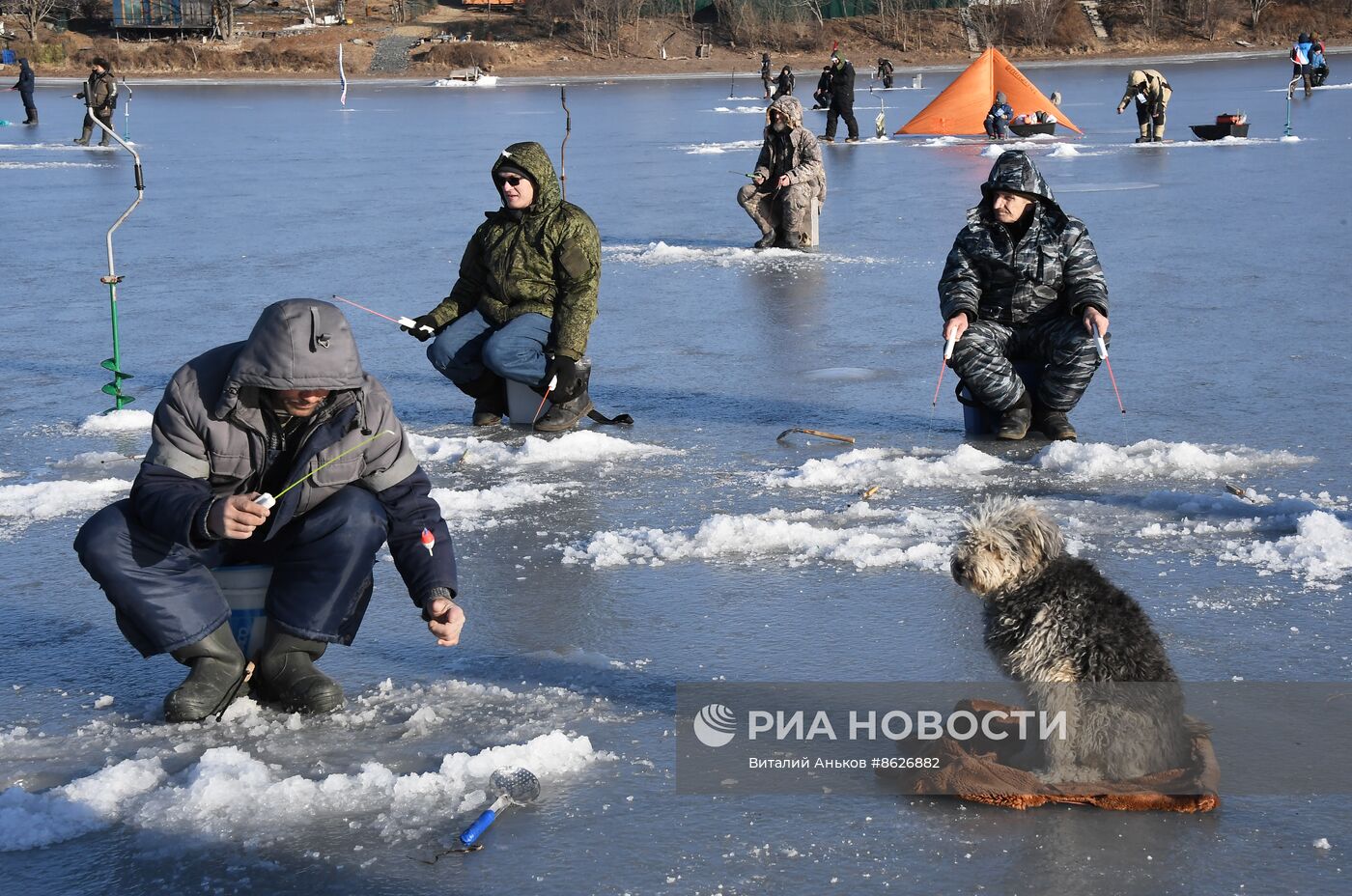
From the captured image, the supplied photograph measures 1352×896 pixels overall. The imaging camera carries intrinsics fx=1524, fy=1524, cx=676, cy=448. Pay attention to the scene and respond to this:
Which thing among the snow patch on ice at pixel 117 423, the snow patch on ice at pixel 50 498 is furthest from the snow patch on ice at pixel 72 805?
the snow patch on ice at pixel 117 423

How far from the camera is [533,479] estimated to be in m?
6.66

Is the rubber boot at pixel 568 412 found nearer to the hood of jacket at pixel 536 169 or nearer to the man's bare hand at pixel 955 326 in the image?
the hood of jacket at pixel 536 169

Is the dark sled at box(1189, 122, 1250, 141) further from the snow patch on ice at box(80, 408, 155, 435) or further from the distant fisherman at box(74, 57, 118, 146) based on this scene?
the snow patch on ice at box(80, 408, 155, 435)

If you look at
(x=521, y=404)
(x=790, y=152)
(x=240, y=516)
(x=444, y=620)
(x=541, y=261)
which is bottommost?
(x=521, y=404)

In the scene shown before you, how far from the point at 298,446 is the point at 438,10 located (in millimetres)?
82469

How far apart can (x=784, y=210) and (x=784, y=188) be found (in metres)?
0.27

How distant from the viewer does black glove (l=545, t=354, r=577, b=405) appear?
284 inches

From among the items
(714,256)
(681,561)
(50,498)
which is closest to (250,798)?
(681,561)

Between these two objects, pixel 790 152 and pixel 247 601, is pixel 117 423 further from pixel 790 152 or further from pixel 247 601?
pixel 790 152

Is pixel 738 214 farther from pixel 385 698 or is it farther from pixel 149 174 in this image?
pixel 385 698

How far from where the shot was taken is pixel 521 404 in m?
7.62

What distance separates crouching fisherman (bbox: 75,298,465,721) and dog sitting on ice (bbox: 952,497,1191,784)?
1.35 metres

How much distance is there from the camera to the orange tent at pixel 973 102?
27938mm

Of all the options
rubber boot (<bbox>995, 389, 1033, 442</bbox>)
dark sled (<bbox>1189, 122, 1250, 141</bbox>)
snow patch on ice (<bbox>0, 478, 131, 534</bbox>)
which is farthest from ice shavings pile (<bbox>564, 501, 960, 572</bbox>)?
dark sled (<bbox>1189, 122, 1250, 141</bbox>)
